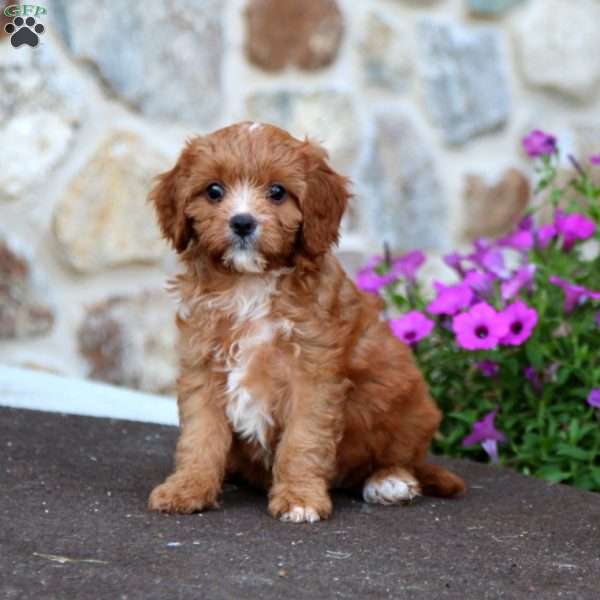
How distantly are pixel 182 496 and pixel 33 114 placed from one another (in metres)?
2.72

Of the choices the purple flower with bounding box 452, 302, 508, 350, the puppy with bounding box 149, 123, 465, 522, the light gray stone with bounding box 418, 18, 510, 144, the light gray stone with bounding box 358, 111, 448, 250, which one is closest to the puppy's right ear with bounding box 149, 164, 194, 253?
the puppy with bounding box 149, 123, 465, 522

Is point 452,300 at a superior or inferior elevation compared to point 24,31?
inferior

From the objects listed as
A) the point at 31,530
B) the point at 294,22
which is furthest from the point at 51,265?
the point at 31,530

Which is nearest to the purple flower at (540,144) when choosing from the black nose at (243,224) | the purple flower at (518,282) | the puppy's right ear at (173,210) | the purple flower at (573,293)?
the purple flower at (518,282)

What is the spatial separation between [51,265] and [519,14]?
2.92 meters

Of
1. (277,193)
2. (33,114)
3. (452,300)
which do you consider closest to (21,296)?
(33,114)

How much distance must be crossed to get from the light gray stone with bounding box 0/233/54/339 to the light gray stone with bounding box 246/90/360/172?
4.39 feet

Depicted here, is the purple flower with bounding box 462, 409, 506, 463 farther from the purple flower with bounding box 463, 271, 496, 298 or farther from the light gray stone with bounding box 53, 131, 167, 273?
the light gray stone with bounding box 53, 131, 167, 273

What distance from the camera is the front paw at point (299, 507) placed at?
4168 millimetres

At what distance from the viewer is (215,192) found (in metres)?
4.26

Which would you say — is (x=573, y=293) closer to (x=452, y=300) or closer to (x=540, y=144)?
(x=452, y=300)

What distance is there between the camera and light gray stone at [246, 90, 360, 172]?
6742mm

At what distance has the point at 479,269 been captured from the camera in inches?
244

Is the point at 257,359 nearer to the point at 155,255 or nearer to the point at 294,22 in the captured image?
the point at 155,255
